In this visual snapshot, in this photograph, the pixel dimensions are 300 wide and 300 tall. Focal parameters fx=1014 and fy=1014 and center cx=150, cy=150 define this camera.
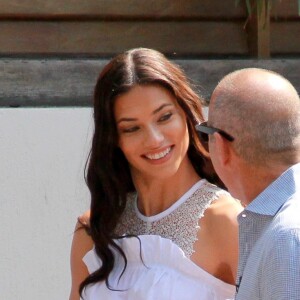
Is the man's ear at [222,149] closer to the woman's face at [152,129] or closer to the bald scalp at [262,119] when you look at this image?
the bald scalp at [262,119]

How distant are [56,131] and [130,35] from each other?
67 centimetres

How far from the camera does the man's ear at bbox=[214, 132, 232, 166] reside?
217cm

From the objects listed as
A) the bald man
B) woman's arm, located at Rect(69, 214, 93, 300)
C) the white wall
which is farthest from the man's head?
the white wall

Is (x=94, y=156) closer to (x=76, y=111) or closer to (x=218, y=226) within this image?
(x=218, y=226)

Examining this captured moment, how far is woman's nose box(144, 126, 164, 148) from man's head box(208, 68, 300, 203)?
66 cm

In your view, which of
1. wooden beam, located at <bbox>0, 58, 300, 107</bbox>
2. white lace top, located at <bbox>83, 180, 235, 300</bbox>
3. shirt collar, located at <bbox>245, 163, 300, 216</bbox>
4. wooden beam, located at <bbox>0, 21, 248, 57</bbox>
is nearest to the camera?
shirt collar, located at <bbox>245, 163, 300, 216</bbox>

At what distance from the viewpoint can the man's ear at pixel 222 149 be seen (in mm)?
2166

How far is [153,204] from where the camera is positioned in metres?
2.97

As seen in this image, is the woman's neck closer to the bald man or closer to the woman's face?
the woman's face

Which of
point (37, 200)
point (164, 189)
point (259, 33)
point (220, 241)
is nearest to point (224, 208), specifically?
→ point (220, 241)

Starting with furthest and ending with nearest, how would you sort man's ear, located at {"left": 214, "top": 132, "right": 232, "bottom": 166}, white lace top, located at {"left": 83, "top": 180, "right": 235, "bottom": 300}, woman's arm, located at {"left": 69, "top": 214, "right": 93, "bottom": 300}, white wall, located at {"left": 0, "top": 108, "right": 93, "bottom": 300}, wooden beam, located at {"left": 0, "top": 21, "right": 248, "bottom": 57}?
1. wooden beam, located at {"left": 0, "top": 21, "right": 248, "bottom": 57}
2. white wall, located at {"left": 0, "top": 108, "right": 93, "bottom": 300}
3. woman's arm, located at {"left": 69, "top": 214, "right": 93, "bottom": 300}
4. white lace top, located at {"left": 83, "top": 180, "right": 235, "bottom": 300}
5. man's ear, located at {"left": 214, "top": 132, "right": 232, "bottom": 166}

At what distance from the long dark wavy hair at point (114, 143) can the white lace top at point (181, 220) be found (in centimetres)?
5

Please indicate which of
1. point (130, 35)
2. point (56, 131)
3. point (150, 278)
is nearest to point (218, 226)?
point (150, 278)

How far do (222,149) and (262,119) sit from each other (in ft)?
0.41
